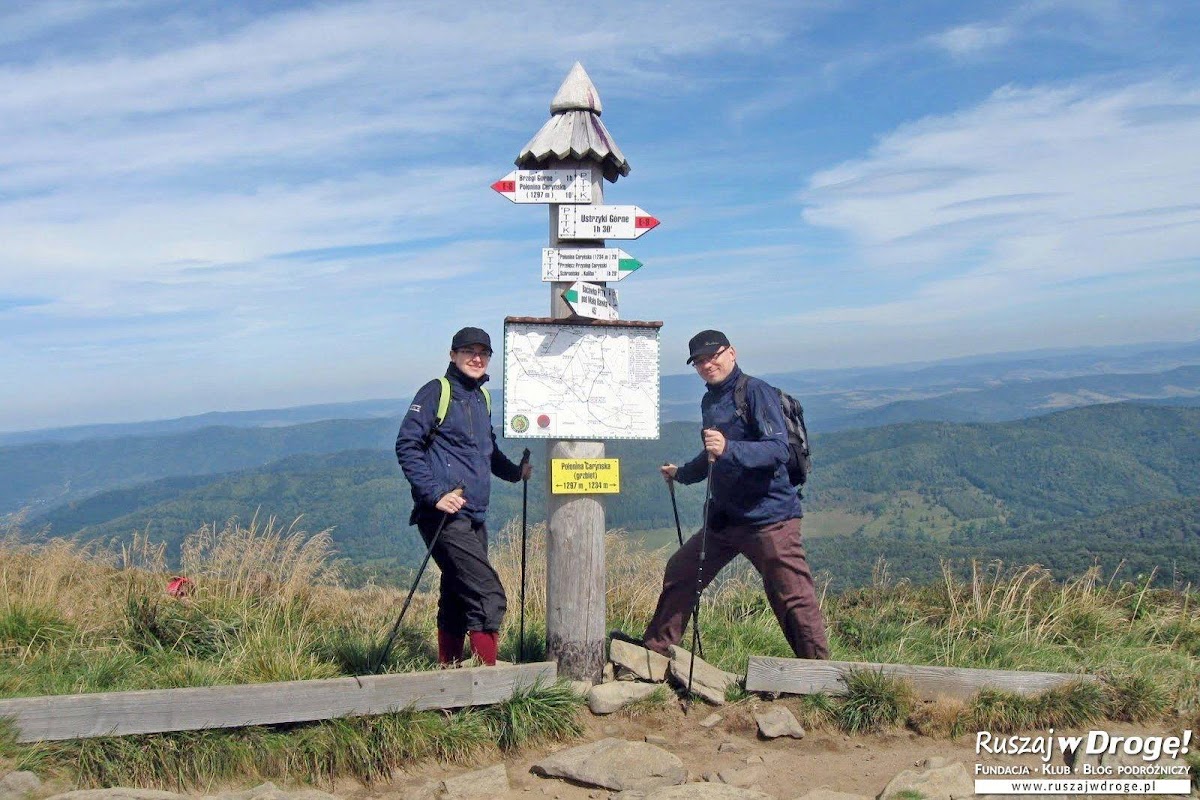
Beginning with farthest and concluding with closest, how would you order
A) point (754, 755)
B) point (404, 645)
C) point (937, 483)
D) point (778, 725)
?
1. point (937, 483)
2. point (404, 645)
3. point (778, 725)
4. point (754, 755)

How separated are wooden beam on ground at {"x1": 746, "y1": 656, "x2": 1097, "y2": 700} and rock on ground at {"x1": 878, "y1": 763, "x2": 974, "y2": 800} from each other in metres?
0.88

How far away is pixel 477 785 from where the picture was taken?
4.91 m

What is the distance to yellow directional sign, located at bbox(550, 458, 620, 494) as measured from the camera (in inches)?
239

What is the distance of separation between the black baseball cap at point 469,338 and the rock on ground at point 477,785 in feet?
8.18

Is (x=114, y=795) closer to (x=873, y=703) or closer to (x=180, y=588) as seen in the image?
(x=180, y=588)

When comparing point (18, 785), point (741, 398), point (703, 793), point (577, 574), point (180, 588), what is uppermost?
point (741, 398)

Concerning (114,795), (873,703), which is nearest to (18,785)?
(114,795)

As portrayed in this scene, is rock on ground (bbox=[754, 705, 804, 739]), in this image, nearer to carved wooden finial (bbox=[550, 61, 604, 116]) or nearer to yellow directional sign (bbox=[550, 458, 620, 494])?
yellow directional sign (bbox=[550, 458, 620, 494])

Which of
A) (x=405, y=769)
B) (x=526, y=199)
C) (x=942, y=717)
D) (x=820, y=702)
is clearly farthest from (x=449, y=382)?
(x=942, y=717)

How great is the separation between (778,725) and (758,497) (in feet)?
4.46

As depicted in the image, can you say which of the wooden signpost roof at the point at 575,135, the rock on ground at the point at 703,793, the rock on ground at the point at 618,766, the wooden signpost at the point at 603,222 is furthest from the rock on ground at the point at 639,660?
the wooden signpost roof at the point at 575,135

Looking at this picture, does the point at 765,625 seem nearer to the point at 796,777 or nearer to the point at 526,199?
the point at 796,777

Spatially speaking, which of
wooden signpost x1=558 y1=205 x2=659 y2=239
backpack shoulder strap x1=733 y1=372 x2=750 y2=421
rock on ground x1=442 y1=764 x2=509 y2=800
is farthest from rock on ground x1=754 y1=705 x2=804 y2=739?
wooden signpost x1=558 y1=205 x2=659 y2=239

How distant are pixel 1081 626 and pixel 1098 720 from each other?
2.22 meters
